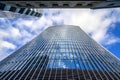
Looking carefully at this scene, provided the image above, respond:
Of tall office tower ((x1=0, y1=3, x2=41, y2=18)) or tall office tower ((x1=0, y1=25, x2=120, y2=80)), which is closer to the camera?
tall office tower ((x1=0, y1=3, x2=41, y2=18))

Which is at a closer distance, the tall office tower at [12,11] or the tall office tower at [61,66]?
the tall office tower at [12,11]

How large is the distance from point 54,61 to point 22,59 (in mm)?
14345

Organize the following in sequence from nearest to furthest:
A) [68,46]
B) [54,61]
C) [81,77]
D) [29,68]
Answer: [81,77], [29,68], [54,61], [68,46]

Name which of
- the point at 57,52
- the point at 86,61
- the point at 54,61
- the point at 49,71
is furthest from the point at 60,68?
the point at 57,52

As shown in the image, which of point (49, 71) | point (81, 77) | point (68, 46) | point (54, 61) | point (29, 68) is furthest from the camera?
point (68, 46)

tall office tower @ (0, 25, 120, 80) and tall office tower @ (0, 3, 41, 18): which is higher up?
tall office tower @ (0, 3, 41, 18)

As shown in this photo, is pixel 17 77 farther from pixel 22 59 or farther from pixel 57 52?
pixel 57 52

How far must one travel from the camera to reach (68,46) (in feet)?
270

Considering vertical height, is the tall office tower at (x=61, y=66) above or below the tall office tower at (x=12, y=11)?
below

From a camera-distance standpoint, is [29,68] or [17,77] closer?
[17,77]

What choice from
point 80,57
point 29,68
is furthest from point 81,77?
point 80,57

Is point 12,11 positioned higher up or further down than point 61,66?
higher up

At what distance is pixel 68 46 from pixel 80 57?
63.1ft

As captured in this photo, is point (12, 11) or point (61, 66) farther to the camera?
point (61, 66)
